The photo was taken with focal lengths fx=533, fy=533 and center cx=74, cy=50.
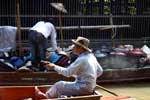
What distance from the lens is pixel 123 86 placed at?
555 inches

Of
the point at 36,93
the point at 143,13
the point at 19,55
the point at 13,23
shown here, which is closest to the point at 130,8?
the point at 143,13

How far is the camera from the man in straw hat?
863 cm

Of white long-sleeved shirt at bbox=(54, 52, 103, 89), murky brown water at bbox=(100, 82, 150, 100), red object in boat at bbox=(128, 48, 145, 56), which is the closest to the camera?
white long-sleeved shirt at bbox=(54, 52, 103, 89)

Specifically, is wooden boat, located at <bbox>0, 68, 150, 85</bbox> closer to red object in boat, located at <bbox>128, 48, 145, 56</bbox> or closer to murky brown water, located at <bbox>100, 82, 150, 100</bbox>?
murky brown water, located at <bbox>100, 82, 150, 100</bbox>

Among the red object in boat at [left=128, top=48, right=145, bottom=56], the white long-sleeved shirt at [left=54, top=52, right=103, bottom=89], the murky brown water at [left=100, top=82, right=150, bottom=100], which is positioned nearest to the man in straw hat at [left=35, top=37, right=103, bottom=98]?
the white long-sleeved shirt at [left=54, top=52, right=103, bottom=89]

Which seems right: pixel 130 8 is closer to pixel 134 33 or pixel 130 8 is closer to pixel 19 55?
pixel 134 33

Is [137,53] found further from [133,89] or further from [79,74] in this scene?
[79,74]

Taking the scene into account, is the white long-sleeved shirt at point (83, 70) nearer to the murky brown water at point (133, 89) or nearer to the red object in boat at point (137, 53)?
the murky brown water at point (133, 89)

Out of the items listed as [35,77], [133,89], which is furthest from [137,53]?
[35,77]

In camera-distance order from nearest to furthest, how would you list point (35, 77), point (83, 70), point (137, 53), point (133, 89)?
point (83, 70) → point (35, 77) → point (133, 89) → point (137, 53)

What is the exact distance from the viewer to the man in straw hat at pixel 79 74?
863 centimetres

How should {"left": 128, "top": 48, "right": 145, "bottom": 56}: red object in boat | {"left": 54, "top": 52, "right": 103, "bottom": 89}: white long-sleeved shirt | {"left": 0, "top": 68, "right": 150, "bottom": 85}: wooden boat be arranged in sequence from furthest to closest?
{"left": 128, "top": 48, "right": 145, "bottom": 56}: red object in boat
{"left": 0, "top": 68, "right": 150, "bottom": 85}: wooden boat
{"left": 54, "top": 52, "right": 103, "bottom": 89}: white long-sleeved shirt

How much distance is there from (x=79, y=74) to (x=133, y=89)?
5205 mm

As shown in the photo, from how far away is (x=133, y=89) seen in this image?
13656 millimetres
